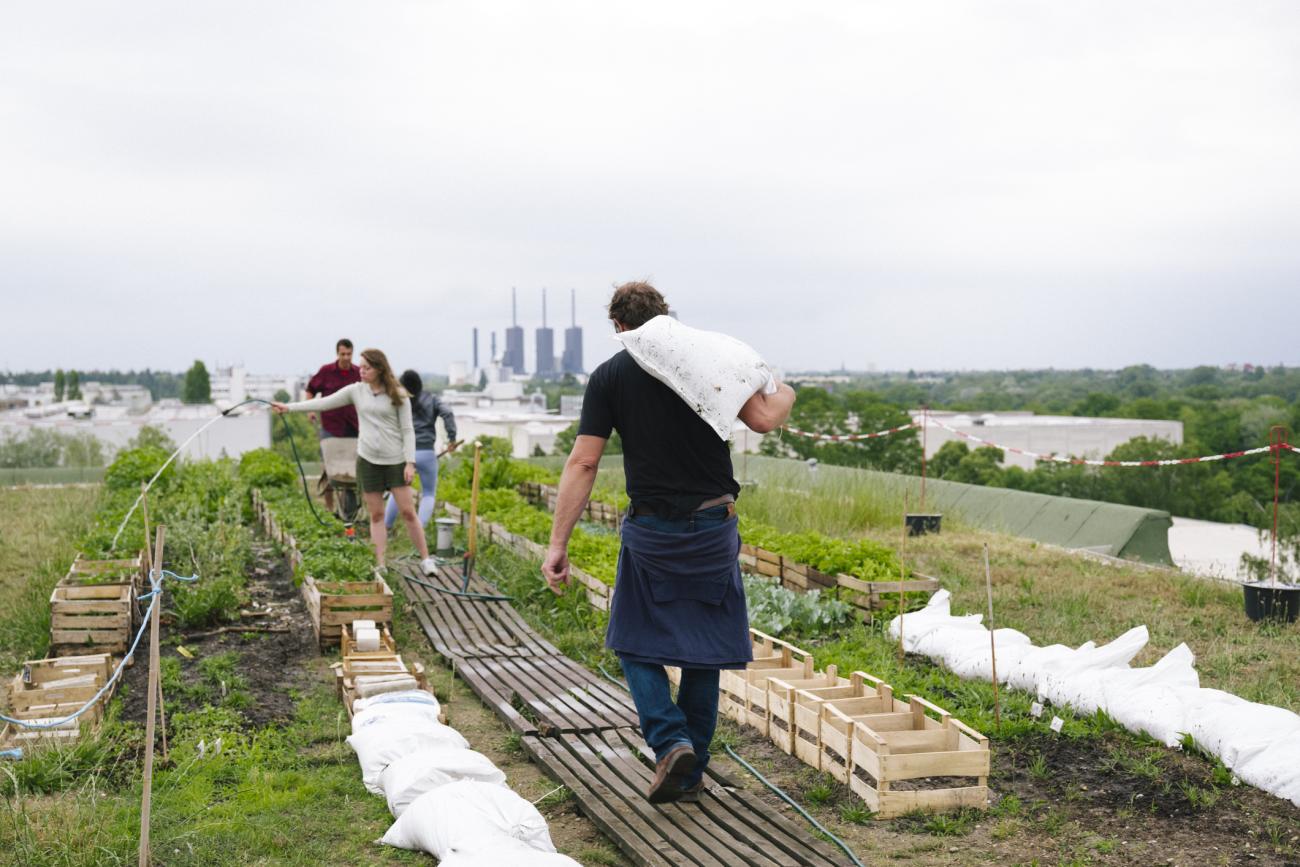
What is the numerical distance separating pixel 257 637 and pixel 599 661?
220cm

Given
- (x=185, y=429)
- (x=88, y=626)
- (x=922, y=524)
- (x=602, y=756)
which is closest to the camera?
(x=602, y=756)

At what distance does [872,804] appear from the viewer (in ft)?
13.0

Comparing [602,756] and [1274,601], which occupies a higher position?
[1274,601]

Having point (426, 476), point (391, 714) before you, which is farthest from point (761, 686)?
point (426, 476)

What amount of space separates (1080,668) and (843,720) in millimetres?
1598

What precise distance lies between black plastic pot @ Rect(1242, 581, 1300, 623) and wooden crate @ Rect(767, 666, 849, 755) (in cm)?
341

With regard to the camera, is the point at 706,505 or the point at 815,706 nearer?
the point at 706,505

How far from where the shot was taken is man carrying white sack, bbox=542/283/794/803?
12.1 feet

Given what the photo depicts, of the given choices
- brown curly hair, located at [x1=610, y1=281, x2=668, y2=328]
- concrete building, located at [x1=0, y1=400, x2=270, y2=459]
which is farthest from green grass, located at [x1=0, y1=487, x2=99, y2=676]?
concrete building, located at [x1=0, y1=400, x2=270, y2=459]

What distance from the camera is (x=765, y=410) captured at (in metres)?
3.72

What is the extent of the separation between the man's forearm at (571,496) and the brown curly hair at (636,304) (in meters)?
0.55

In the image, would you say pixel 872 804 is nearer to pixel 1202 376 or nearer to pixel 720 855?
pixel 720 855

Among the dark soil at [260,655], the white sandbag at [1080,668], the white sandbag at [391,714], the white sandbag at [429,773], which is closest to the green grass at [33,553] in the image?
the dark soil at [260,655]

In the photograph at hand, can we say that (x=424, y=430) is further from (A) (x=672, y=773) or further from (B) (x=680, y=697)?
(A) (x=672, y=773)
